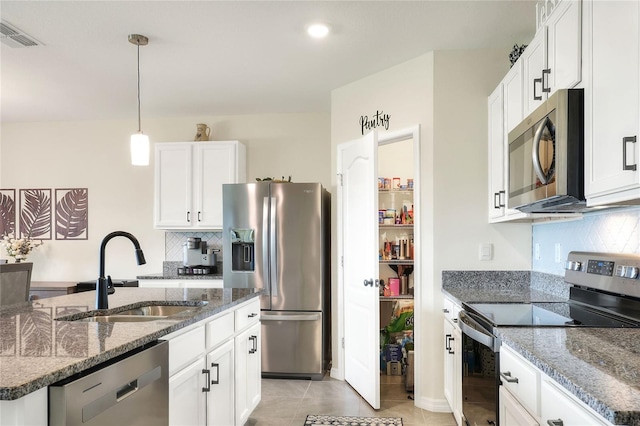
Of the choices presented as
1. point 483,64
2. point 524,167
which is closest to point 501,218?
point 524,167

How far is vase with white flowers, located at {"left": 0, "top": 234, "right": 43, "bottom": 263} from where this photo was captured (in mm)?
4996

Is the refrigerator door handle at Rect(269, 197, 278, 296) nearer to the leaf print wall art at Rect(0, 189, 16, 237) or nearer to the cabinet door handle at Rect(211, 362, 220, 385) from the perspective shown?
the cabinet door handle at Rect(211, 362, 220, 385)

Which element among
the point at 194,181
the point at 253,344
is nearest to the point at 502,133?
the point at 253,344

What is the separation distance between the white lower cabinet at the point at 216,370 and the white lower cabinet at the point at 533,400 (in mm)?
1240

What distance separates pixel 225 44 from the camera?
10.6ft

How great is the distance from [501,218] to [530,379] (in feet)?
5.43

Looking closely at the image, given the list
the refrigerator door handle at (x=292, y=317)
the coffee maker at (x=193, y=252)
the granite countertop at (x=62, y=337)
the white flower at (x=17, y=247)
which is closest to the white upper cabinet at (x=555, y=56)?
the granite countertop at (x=62, y=337)

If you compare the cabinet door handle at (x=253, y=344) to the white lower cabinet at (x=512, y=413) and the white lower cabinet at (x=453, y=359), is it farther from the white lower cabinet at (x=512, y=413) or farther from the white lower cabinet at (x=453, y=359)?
the white lower cabinet at (x=512, y=413)

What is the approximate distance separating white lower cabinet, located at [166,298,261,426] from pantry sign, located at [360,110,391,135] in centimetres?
175

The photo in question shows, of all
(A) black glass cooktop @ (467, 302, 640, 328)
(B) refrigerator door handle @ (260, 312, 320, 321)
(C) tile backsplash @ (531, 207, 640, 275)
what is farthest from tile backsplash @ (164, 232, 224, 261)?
(A) black glass cooktop @ (467, 302, 640, 328)

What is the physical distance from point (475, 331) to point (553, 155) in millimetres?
817

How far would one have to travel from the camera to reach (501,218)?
2.99 meters

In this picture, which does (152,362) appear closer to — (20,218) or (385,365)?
(385,365)

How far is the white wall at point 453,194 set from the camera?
10.8ft
